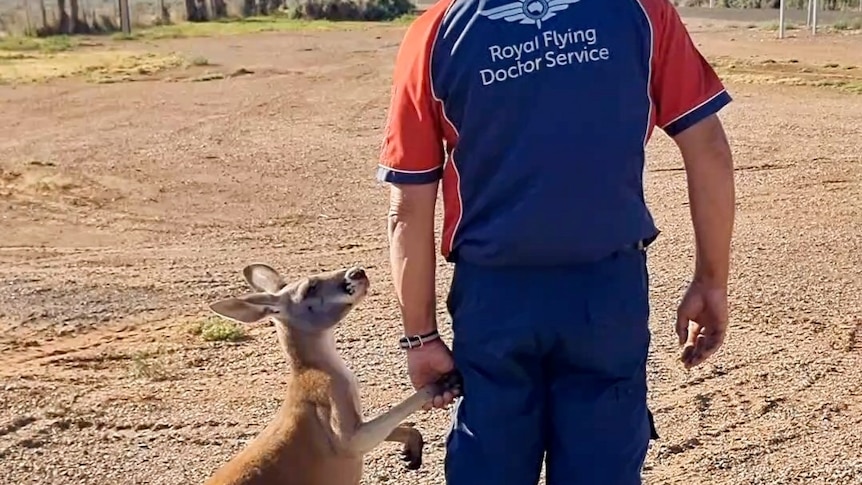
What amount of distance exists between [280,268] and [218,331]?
1966 millimetres

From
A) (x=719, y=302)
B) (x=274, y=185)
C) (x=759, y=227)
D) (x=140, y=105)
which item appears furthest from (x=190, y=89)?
(x=719, y=302)

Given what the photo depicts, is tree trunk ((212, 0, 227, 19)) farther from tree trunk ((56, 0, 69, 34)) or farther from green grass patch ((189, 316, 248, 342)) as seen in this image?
green grass patch ((189, 316, 248, 342))

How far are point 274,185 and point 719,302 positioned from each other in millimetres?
10492

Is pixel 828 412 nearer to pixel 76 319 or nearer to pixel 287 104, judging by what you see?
pixel 76 319

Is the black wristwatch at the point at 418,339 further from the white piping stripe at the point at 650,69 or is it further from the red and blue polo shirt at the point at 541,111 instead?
the white piping stripe at the point at 650,69

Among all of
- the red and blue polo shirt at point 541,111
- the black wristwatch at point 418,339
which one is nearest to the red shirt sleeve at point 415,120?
the red and blue polo shirt at point 541,111

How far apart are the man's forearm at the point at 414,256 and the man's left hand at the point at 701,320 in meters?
0.70

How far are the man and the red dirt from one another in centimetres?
243

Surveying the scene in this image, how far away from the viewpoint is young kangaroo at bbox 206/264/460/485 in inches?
170

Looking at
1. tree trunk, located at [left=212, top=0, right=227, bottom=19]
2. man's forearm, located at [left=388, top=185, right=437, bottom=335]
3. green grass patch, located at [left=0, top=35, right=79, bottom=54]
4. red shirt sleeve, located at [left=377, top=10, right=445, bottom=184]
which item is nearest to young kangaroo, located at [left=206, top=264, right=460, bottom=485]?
man's forearm, located at [left=388, top=185, right=437, bottom=335]

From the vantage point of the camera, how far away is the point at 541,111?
287cm

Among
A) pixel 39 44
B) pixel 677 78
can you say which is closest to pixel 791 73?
pixel 677 78

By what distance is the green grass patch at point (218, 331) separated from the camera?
25.1 feet

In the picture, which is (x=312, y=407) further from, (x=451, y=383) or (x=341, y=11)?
(x=341, y=11)
